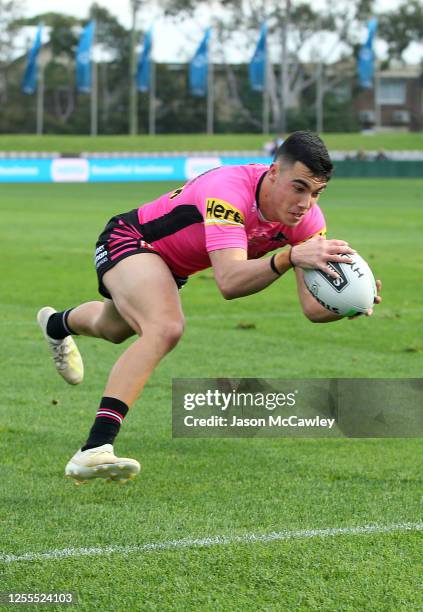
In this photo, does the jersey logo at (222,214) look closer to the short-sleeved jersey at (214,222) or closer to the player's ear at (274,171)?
the short-sleeved jersey at (214,222)

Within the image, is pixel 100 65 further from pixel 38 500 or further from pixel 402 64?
pixel 38 500

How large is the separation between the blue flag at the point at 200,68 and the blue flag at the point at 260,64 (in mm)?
3304

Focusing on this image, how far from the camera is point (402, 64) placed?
118 meters

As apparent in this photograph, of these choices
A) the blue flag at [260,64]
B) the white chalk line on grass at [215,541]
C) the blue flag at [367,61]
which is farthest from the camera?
the blue flag at [367,61]

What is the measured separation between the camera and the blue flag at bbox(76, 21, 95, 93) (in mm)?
77188

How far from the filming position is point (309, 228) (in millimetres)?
6984

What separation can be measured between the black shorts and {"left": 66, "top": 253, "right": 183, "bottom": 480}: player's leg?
7 cm

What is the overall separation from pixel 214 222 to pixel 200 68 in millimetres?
77730

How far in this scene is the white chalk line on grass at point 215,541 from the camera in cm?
540

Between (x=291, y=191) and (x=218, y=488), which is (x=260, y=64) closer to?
(x=291, y=191)

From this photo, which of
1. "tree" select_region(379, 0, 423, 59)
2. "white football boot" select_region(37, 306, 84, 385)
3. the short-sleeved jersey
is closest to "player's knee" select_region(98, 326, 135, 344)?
"white football boot" select_region(37, 306, 84, 385)

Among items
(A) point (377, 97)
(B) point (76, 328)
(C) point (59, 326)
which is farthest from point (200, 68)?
(B) point (76, 328)

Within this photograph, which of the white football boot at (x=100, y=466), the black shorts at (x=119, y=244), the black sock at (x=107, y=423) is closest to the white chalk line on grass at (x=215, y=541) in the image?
the white football boot at (x=100, y=466)

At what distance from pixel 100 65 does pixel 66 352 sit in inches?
3897
